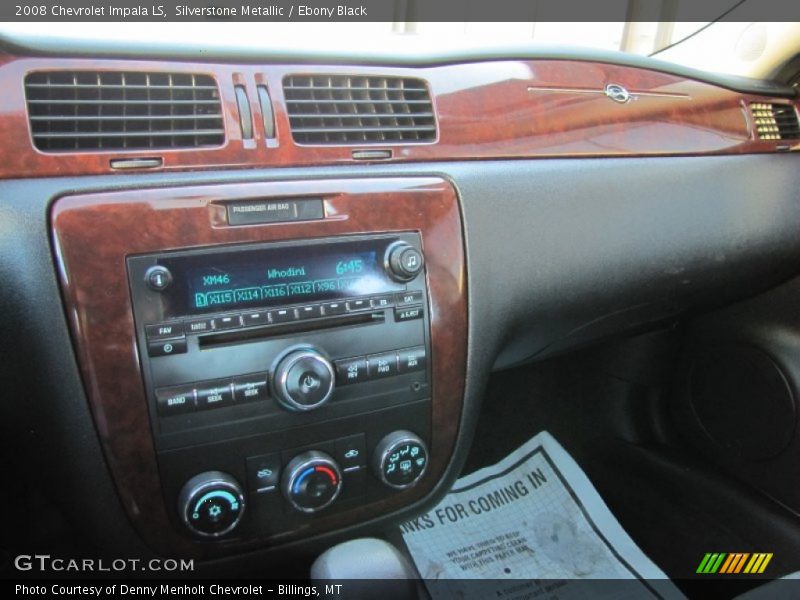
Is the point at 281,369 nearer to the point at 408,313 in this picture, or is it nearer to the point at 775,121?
the point at 408,313

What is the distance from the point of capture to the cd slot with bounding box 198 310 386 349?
77 centimetres

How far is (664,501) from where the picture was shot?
1454 mm

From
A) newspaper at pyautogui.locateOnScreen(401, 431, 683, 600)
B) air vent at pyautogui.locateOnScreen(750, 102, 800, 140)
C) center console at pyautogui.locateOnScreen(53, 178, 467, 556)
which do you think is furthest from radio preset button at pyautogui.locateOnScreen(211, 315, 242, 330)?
air vent at pyautogui.locateOnScreen(750, 102, 800, 140)

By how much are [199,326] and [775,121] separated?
1031 millimetres

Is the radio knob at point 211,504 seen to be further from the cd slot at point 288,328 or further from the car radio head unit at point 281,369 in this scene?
the cd slot at point 288,328

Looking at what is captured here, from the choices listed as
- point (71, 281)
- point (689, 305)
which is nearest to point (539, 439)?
point (689, 305)

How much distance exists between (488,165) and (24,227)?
1.75ft

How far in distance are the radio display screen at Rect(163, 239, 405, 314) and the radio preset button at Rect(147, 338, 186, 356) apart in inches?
1.3

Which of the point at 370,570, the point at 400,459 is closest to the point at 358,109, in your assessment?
the point at 400,459

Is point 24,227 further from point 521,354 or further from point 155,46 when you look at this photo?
point 521,354

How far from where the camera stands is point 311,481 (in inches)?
33.4

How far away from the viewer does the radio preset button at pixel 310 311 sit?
808 millimetres

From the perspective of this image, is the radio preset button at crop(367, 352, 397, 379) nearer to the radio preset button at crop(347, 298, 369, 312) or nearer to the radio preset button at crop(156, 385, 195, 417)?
the radio preset button at crop(347, 298, 369, 312)

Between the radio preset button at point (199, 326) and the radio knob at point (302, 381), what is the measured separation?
0.27ft
